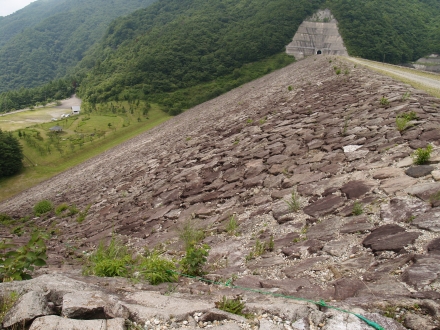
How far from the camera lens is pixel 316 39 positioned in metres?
73.6

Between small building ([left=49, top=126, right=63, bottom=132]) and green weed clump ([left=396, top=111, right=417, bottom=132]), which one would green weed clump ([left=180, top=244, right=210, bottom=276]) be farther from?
small building ([left=49, top=126, right=63, bottom=132])

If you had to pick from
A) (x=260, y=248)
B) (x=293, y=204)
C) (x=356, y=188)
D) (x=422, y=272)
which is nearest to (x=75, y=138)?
(x=293, y=204)

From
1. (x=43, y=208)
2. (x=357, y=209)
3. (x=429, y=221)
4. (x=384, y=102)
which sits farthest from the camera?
(x=43, y=208)

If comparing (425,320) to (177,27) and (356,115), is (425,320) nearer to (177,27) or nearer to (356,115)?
(356,115)

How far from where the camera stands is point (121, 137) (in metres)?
43.0

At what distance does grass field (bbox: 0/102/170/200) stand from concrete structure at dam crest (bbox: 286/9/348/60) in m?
37.9

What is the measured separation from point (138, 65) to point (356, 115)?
222 feet

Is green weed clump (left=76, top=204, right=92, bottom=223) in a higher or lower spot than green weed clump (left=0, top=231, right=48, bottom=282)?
lower

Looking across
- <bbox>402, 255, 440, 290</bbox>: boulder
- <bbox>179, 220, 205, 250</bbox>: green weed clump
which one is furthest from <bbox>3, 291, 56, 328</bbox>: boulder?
<bbox>402, 255, 440, 290</bbox>: boulder

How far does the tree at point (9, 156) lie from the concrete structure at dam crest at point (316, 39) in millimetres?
58613

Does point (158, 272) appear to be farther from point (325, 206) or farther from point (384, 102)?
point (384, 102)

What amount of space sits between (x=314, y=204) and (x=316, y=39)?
77316 millimetres

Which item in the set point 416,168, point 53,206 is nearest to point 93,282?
point 416,168

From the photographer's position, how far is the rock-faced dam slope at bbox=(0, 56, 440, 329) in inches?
153
